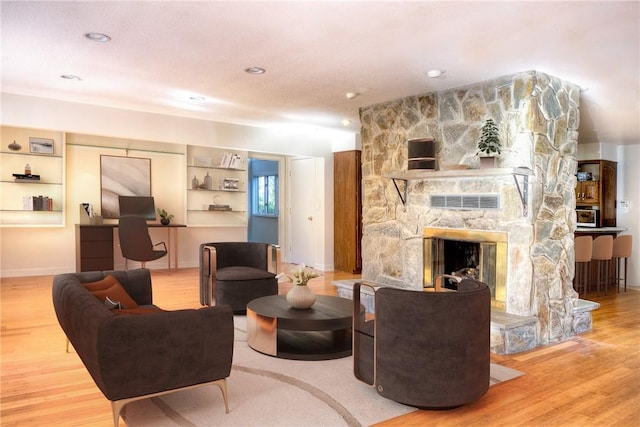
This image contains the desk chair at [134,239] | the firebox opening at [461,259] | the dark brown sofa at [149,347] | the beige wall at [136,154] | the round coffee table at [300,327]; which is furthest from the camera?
the desk chair at [134,239]

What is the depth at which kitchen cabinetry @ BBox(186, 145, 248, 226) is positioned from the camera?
27.9 feet

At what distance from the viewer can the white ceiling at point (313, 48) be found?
3123 mm

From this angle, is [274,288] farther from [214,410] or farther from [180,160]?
[180,160]

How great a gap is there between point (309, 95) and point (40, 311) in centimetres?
390

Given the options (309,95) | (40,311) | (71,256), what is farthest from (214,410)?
(71,256)

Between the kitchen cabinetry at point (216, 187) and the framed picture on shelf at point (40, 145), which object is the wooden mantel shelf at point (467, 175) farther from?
the framed picture on shelf at point (40, 145)

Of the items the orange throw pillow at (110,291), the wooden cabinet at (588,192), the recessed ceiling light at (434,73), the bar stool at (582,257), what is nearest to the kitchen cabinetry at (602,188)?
the wooden cabinet at (588,192)

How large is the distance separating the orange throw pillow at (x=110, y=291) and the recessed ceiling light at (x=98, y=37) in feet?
6.29

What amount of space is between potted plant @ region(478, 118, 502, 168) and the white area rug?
1944 millimetres

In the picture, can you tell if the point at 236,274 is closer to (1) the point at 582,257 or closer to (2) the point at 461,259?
(2) the point at 461,259

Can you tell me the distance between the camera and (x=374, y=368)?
2.92 metres

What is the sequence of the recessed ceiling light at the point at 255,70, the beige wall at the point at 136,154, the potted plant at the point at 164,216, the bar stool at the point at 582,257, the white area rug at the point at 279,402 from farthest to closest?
1. the potted plant at the point at 164,216
2. the bar stool at the point at 582,257
3. the beige wall at the point at 136,154
4. the recessed ceiling light at the point at 255,70
5. the white area rug at the point at 279,402

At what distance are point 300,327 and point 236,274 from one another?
5.57 ft

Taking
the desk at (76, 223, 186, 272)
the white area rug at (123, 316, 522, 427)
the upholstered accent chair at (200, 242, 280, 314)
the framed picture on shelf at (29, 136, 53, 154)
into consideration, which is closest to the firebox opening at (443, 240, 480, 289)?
the white area rug at (123, 316, 522, 427)
